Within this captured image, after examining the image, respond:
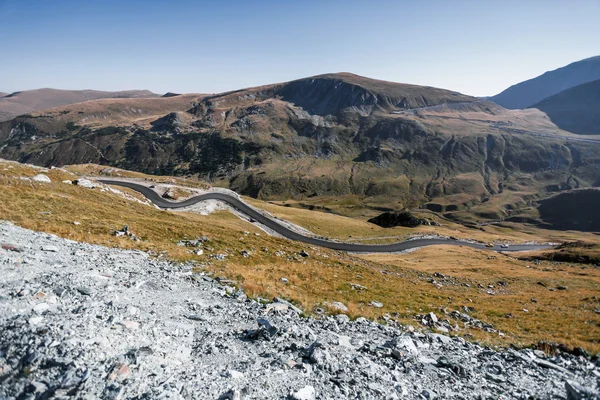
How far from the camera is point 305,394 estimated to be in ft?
26.0

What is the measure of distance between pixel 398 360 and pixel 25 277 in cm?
1571

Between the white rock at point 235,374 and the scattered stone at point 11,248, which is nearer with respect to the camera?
the white rock at point 235,374

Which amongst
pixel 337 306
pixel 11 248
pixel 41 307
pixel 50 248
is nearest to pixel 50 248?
pixel 50 248

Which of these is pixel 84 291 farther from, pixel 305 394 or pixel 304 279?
pixel 304 279

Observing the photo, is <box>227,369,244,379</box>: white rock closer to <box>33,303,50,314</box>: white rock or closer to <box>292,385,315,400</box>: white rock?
<box>292,385,315,400</box>: white rock

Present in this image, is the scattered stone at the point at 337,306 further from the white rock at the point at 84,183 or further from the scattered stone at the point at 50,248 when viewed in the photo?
the white rock at the point at 84,183

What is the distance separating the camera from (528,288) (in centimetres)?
4216

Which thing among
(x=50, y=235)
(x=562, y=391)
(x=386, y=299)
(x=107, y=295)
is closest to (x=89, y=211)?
(x=50, y=235)

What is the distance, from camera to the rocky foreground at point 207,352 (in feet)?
25.1

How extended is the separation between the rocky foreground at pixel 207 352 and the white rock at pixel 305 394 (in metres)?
0.03

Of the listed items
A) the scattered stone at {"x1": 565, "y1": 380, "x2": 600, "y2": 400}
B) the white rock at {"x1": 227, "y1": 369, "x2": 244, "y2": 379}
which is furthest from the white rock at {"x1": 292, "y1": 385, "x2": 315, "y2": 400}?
the scattered stone at {"x1": 565, "y1": 380, "x2": 600, "y2": 400}

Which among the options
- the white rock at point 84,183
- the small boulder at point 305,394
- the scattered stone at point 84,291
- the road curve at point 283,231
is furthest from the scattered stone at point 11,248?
the road curve at point 283,231

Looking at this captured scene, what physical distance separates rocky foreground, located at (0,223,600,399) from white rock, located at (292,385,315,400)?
3 cm

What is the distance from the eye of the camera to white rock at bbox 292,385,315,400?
777 centimetres
